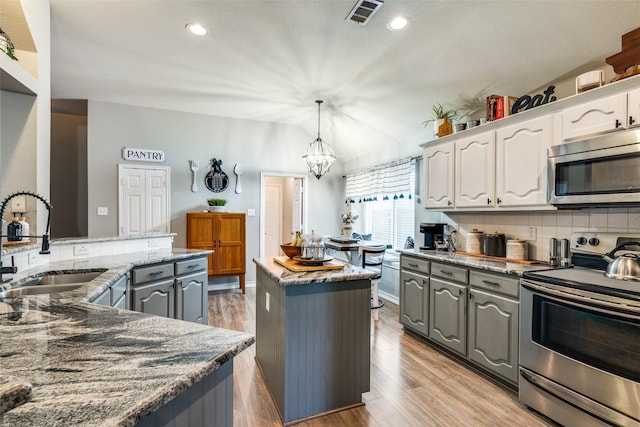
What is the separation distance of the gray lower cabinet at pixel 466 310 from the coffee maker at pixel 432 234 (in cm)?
43

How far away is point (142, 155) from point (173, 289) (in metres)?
2.89

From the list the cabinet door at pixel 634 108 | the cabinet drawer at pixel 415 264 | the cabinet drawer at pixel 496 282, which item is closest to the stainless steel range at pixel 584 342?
the cabinet drawer at pixel 496 282

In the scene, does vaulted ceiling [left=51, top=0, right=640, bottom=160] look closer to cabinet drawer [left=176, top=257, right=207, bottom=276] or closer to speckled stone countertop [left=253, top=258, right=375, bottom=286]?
speckled stone countertop [left=253, top=258, right=375, bottom=286]

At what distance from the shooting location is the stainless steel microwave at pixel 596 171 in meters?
1.86

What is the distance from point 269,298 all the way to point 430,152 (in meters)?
2.40

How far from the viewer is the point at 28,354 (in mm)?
853

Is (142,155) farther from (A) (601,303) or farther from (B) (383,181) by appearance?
(A) (601,303)

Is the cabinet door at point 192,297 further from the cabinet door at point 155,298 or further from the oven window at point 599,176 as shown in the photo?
the oven window at point 599,176

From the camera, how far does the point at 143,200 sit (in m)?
4.88

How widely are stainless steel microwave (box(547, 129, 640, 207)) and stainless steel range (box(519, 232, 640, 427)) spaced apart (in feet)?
1.09

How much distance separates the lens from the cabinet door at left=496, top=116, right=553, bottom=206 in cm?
241

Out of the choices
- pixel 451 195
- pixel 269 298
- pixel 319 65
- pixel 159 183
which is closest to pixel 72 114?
pixel 159 183

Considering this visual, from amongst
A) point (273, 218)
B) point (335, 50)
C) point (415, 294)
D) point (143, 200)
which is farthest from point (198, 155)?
point (415, 294)

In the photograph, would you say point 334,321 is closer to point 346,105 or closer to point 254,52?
point 254,52
